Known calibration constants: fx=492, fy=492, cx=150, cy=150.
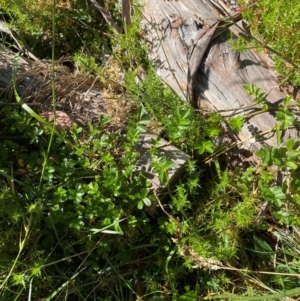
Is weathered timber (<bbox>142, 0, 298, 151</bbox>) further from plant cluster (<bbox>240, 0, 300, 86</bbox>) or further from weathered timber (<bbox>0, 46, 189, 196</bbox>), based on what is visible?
weathered timber (<bbox>0, 46, 189, 196</bbox>)

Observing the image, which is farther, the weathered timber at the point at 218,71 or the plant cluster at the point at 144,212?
the weathered timber at the point at 218,71

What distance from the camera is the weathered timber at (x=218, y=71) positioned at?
2.65m

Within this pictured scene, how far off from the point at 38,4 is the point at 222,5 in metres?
1.13

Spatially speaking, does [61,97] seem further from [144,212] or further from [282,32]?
[282,32]

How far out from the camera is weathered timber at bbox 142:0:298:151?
265 cm

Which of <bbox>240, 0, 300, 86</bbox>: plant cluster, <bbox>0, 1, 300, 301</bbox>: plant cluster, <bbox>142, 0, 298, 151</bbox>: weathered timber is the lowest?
<bbox>0, 1, 300, 301</bbox>: plant cluster

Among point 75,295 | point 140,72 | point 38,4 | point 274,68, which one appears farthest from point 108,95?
point 75,295

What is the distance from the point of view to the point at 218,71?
8.80 feet

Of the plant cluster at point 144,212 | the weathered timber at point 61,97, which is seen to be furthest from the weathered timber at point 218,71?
the weathered timber at point 61,97

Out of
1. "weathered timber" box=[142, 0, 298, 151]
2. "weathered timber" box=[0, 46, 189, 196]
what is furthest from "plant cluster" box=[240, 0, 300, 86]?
"weathered timber" box=[0, 46, 189, 196]

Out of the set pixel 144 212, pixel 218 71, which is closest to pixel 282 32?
pixel 218 71

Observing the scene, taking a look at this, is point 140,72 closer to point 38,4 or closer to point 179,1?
point 179,1

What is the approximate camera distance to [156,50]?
2.84 m

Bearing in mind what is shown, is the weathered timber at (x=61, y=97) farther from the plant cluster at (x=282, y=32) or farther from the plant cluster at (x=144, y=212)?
the plant cluster at (x=282, y=32)
